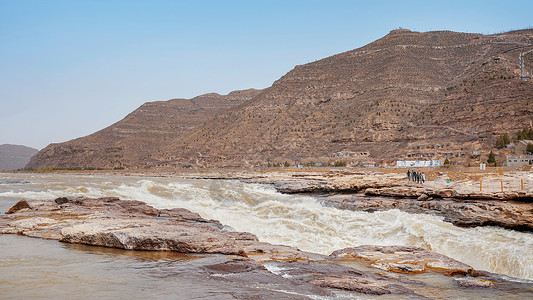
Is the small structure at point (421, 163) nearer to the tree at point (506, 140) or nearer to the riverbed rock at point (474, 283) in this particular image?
the tree at point (506, 140)

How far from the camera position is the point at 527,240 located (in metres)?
14.6

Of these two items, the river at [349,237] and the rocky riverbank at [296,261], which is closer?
the rocky riverbank at [296,261]

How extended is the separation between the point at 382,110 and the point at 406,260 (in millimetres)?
83408

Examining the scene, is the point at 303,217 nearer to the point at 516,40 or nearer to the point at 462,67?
the point at 462,67

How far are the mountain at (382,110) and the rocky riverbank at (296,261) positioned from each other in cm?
5631

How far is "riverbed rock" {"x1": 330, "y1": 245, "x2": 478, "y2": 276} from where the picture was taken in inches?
384

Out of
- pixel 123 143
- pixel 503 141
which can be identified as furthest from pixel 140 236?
pixel 123 143

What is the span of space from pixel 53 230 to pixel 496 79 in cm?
9203

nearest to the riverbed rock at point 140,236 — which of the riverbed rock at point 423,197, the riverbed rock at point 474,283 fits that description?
the riverbed rock at point 474,283

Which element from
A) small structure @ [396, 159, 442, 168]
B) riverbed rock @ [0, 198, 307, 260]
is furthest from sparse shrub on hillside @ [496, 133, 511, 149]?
riverbed rock @ [0, 198, 307, 260]

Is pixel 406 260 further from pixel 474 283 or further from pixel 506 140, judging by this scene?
pixel 506 140

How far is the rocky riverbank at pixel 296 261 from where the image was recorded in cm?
755

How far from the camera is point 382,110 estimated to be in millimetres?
90125

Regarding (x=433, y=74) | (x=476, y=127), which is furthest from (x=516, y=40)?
(x=476, y=127)
